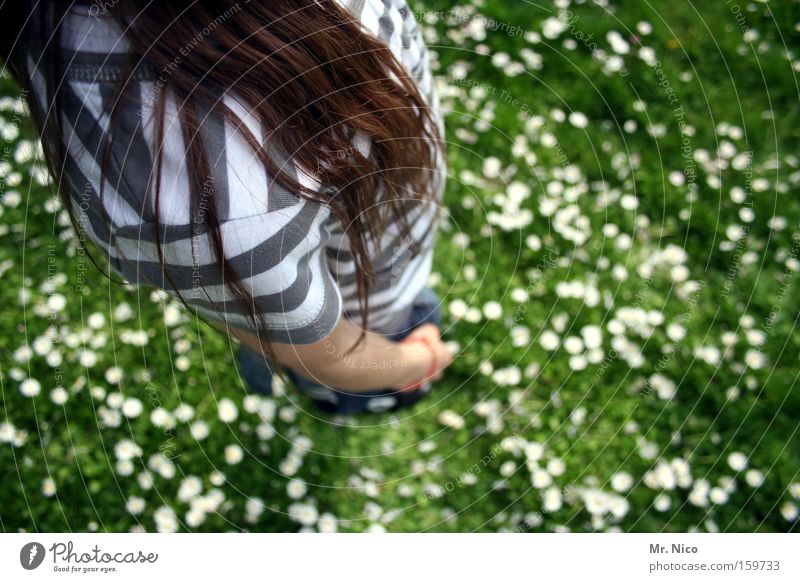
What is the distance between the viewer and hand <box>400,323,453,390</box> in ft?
4.03

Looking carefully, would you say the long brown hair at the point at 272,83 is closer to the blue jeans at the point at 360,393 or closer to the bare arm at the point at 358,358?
the bare arm at the point at 358,358

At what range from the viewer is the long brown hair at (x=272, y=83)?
544 mm

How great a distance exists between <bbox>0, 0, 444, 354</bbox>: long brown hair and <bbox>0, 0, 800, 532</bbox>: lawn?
0.68 meters

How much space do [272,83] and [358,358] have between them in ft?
1.60

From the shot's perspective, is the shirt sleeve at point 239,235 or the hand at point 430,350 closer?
the shirt sleeve at point 239,235

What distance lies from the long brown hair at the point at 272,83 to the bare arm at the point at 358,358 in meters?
0.14

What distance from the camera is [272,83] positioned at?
1.93ft
